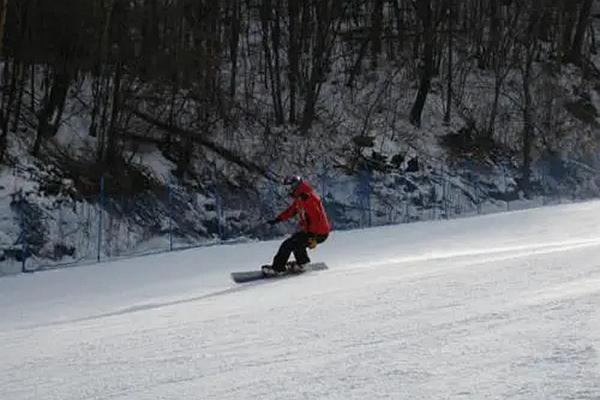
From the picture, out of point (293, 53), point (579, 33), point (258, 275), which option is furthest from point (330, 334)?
point (579, 33)

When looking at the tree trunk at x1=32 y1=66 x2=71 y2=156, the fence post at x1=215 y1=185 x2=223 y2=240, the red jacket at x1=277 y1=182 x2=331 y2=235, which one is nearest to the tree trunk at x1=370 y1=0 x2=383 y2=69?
the fence post at x1=215 y1=185 x2=223 y2=240

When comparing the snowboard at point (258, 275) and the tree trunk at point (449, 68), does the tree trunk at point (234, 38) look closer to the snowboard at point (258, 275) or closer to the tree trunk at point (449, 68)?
the tree trunk at point (449, 68)

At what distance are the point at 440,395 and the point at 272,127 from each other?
26.4 metres

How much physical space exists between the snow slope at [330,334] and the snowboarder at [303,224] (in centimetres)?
57

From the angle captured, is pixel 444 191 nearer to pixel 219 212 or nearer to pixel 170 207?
pixel 219 212

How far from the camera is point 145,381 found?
24.4 ft

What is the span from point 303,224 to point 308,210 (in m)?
0.27

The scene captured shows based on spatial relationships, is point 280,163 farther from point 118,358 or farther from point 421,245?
point 118,358

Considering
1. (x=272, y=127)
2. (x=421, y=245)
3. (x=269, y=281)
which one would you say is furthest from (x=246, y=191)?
(x=269, y=281)

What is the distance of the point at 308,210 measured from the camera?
1497 centimetres

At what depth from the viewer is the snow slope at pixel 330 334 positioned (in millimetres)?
6869

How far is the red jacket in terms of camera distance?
14.8m

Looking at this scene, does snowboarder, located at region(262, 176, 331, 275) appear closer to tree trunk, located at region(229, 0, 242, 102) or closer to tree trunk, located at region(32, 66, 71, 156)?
tree trunk, located at region(32, 66, 71, 156)

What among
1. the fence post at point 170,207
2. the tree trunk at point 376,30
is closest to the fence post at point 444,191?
the tree trunk at point 376,30
